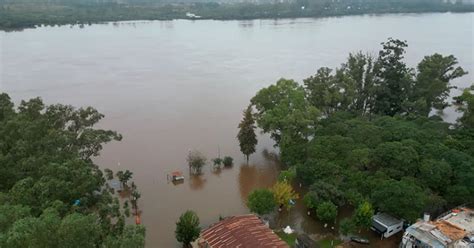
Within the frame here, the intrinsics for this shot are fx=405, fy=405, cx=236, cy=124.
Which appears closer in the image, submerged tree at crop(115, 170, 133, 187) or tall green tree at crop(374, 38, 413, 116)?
submerged tree at crop(115, 170, 133, 187)

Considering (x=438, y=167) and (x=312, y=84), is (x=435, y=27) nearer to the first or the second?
(x=312, y=84)

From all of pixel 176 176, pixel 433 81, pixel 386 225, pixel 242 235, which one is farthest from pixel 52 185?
pixel 433 81

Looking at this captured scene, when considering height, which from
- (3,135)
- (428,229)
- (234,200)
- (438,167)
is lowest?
(234,200)

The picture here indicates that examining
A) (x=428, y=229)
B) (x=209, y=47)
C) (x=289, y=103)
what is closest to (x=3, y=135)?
(x=289, y=103)

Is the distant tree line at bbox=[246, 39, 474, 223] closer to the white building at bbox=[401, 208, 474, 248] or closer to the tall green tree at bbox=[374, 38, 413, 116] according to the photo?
the tall green tree at bbox=[374, 38, 413, 116]

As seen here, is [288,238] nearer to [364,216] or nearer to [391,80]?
[364,216]

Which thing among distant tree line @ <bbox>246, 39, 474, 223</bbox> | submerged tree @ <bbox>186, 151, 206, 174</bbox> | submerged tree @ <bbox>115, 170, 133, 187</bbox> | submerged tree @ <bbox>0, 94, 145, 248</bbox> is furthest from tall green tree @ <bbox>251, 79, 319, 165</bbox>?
submerged tree @ <bbox>0, 94, 145, 248</bbox>
